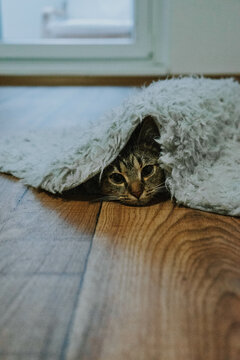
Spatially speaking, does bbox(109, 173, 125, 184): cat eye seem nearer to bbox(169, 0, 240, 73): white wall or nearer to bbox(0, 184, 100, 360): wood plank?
bbox(0, 184, 100, 360): wood plank

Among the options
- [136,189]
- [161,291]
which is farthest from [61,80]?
[161,291]

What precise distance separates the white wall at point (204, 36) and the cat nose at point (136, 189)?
1980 mm

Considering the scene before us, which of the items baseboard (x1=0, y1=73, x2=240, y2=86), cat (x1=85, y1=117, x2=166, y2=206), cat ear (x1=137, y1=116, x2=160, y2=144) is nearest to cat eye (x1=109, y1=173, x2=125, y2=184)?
cat (x1=85, y1=117, x2=166, y2=206)

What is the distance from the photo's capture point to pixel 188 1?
102 inches

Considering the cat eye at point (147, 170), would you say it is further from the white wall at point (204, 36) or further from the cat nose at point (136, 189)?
the white wall at point (204, 36)

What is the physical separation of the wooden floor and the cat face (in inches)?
1.5

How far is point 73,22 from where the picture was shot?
3.86 meters

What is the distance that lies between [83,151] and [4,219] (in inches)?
10.3

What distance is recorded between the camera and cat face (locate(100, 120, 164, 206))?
1.00 meters

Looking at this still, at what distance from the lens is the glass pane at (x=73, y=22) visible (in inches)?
128

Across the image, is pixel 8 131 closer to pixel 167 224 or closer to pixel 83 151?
pixel 83 151

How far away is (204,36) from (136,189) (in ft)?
6.60

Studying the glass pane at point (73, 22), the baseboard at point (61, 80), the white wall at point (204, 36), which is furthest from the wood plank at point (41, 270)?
the glass pane at point (73, 22)

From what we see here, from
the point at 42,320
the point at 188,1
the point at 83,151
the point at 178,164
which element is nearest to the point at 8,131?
the point at 83,151
